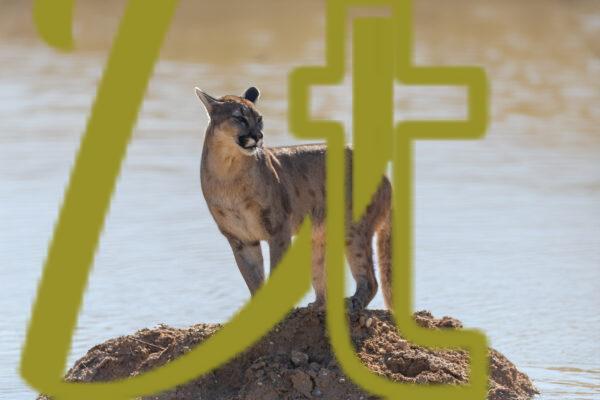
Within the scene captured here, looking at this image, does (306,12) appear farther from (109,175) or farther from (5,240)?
(109,175)

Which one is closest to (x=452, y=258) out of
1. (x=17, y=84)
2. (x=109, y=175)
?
(x=109, y=175)

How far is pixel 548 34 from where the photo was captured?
1131 inches

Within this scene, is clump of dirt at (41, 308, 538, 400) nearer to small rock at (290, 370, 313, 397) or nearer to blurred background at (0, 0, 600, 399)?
small rock at (290, 370, 313, 397)

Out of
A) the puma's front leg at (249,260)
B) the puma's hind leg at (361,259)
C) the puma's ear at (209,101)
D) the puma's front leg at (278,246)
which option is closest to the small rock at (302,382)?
the puma's front leg at (278,246)

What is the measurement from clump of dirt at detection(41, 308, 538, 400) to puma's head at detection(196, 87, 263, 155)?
108cm

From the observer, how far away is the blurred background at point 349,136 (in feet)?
41.3
